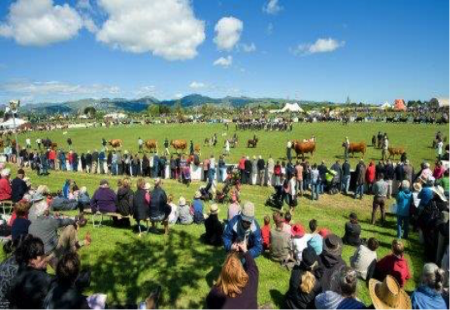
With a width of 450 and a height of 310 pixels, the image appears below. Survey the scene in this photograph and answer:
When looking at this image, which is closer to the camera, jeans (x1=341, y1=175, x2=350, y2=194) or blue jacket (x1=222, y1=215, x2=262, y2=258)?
blue jacket (x1=222, y1=215, x2=262, y2=258)

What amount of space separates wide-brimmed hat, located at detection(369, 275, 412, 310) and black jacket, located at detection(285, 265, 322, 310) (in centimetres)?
183

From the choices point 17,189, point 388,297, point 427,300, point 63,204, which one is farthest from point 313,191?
point 388,297

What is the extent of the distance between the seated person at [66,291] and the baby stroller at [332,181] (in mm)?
16053

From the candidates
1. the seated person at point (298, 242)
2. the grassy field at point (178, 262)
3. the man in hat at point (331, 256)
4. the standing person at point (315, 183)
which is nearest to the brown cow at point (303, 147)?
the standing person at point (315, 183)

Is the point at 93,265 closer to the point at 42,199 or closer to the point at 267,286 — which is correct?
the point at 42,199

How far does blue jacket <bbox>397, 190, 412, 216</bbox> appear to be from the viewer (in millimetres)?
11844

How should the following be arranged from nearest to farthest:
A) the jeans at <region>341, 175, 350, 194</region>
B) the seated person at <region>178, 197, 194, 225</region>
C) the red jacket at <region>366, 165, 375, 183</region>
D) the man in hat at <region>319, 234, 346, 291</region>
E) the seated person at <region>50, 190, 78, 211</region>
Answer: the man in hat at <region>319, 234, 346, 291</region> → the seated person at <region>178, 197, 194, 225</region> → the seated person at <region>50, 190, 78, 211</region> → the red jacket at <region>366, 165, 375, 183</region> → the jeans at <region>341, 175, 350, 194</region>

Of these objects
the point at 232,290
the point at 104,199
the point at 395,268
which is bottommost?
the point at 395,268

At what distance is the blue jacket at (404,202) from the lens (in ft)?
38.9

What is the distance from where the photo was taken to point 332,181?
1919 centimetres

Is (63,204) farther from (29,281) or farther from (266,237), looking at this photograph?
(29,281)

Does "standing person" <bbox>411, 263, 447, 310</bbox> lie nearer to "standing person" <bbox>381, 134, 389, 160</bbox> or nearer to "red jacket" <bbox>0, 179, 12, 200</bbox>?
"red jacket" <bbox>0, 179, 12, 200</bbox>

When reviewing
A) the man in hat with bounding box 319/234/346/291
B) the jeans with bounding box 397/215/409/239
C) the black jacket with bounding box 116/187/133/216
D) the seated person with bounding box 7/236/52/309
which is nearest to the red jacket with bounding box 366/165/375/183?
the jeans with bounding box 397/215/409/239

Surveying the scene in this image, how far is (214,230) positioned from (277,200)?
24.6 ft
